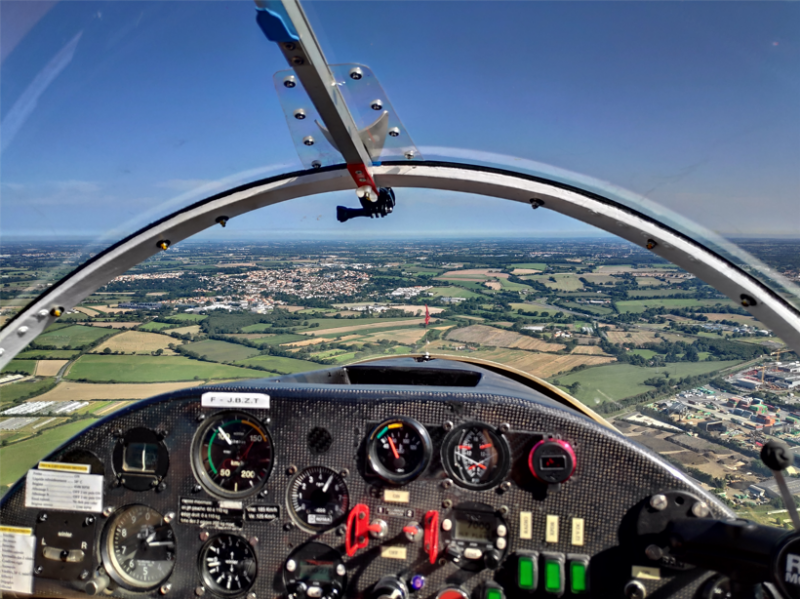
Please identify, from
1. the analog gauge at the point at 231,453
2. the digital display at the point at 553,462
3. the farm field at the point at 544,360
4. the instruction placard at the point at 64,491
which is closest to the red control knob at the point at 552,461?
the digital display at the point at 553,462

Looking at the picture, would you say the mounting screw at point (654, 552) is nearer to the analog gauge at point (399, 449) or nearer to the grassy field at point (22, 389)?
the analog gauge at point (399, 449)

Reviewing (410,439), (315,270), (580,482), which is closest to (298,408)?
(410,439)

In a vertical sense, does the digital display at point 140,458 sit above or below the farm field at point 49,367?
below

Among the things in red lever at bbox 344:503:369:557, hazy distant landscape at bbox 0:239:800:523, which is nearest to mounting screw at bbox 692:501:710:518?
hazy distant landscape at bbox 0:239:800:523

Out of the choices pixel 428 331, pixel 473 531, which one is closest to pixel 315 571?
pixel 473 531

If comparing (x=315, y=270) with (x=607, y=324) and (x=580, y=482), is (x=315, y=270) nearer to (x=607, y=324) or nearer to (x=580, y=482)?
(x=607, y=324)

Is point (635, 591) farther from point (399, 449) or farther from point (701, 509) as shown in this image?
point (399, 449)
